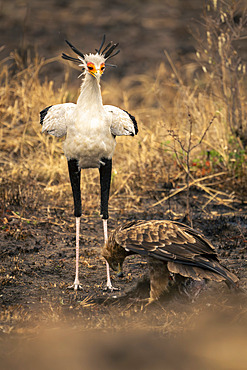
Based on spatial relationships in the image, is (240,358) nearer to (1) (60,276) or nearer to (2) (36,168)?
(1) (60,276)

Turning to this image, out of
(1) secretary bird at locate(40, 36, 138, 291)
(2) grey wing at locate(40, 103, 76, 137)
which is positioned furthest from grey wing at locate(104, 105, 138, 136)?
(2) grey wing at locate(40, 103, 76, 137)

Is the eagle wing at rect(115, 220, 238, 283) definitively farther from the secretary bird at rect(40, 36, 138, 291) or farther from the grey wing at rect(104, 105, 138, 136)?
the grey wing at rect(104, 105, 138, 136)

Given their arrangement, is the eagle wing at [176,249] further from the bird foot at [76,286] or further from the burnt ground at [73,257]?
the bird foot at [76,286]

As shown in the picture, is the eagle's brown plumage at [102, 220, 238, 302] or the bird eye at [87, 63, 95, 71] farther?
the bird eye at [87, 63, 95, 71]

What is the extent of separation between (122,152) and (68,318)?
4.11 m

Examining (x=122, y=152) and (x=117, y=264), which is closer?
(x=117, y=264)

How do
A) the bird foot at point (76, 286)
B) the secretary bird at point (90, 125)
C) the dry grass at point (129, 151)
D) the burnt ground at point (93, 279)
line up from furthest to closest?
the dry grass at point (129, 151) < the bird foot at point (76, 286) < the secretary bird at point (90, 125) < the burnt ground at point (93, 279)

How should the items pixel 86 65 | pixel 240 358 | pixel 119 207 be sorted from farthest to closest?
pixel 119 207, pixel 86 65, pixel 240 358

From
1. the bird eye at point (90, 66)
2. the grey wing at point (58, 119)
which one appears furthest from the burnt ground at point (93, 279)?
the bird eye at point (90, 66)

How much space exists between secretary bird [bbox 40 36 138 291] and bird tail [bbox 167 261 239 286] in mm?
697

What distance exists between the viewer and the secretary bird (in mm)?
4434

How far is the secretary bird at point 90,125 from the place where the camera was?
14.5 feet

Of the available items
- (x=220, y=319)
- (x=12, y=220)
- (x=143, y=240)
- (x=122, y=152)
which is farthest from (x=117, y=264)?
(x=122, y=152)

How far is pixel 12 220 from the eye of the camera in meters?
5.95
